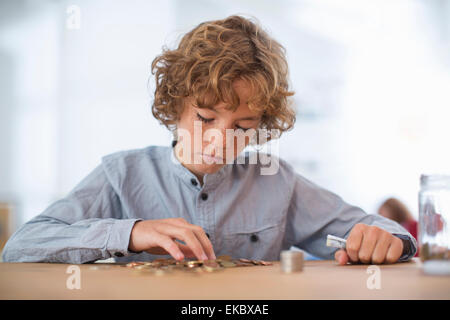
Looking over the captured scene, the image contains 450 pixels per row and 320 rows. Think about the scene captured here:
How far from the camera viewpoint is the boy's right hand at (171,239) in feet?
2.54

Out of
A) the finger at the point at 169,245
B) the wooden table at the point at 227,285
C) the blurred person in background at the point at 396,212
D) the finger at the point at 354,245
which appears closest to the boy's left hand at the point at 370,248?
the finger at the point at 354,245

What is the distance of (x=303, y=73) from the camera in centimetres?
366

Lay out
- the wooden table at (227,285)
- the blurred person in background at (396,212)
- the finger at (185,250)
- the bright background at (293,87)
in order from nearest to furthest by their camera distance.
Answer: the wooden table at (227,285) → the finger at (185,250) → the blurred person in background at (396,212) → the bright background at (293,87)

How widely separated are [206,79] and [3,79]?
3.08 metres

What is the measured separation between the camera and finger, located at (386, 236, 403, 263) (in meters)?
0.91

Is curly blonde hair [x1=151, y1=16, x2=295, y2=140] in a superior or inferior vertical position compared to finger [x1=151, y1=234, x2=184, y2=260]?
superior

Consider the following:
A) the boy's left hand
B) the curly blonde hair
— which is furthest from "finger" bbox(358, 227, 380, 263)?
the curly blonde hair

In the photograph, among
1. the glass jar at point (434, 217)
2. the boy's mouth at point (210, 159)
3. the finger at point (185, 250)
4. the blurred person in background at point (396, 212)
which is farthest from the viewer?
the blurred person in background at point (396, 212)

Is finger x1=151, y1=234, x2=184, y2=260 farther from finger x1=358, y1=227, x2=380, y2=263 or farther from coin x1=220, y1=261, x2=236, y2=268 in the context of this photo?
finger x1=358, y1=227, x2=380, y2=263

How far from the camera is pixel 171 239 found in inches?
31.3

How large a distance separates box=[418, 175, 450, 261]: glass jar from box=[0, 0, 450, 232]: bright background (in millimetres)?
2764

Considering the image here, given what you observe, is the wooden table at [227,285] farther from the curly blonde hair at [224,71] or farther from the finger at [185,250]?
the curly blonde hair at [224,71]

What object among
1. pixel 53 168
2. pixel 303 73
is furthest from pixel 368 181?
pixel 53 168
